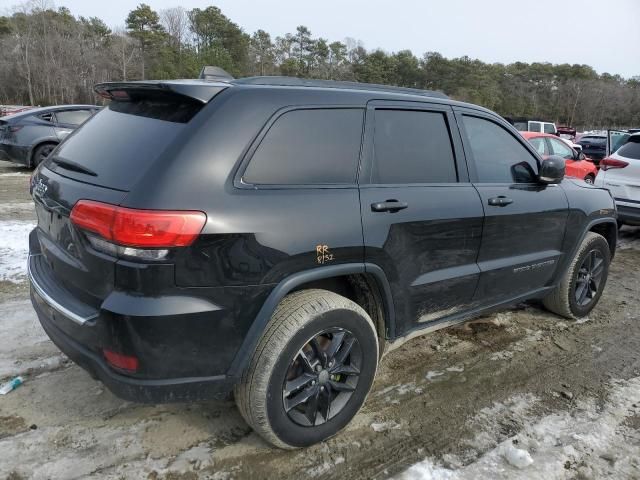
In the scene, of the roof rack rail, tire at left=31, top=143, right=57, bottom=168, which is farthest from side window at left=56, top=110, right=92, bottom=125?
the roof rack rail

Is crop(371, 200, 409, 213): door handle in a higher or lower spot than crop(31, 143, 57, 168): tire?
higher

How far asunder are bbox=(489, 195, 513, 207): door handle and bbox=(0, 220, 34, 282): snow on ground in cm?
421

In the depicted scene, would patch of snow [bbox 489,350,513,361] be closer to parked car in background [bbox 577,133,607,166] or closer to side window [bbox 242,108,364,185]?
side window [bbox 242,108,364,185]

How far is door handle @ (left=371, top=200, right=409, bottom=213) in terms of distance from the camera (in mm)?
2658

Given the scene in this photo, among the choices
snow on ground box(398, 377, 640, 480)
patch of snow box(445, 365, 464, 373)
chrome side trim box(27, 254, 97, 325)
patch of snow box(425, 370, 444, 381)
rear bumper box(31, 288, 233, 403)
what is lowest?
patch of snow box(425, 370, 444, 381)

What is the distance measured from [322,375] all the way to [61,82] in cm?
5079

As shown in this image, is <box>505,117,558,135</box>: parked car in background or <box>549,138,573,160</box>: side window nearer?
<box>549,138,573,160</box>: side window

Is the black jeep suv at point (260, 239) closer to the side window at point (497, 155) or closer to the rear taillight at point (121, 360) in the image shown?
the rear taillight at point (121, 360)

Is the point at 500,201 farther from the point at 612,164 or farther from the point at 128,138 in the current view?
the point at 612,164

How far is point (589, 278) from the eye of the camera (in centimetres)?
450

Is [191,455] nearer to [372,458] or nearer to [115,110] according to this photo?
[372,458]

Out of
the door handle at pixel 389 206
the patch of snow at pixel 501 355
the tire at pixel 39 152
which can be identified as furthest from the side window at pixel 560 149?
the tire at pixel 39 152

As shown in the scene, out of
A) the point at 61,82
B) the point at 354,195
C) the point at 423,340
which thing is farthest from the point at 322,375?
the point at 61,82

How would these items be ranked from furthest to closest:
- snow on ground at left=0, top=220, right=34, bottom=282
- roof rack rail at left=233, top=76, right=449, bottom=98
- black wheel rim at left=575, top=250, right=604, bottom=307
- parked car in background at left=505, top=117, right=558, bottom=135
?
parked car in background at left=505, top=117, right=558, bottom=135 < snow on ground at left=0, top=220, right=34, bottom=282 < black wheel rim at left=575, top=250, right=604, bottom=307 < roof rack rail at left=233, top=76, right=449, bottom=98
